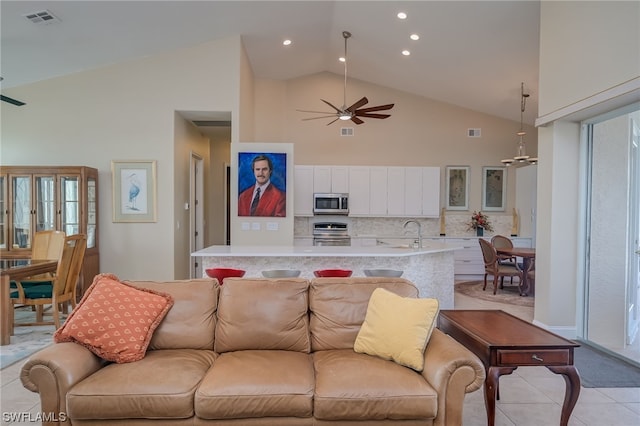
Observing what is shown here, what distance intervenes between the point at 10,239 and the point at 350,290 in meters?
5.00

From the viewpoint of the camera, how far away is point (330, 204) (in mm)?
7078

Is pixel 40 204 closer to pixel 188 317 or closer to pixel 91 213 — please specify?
pixel 91 213

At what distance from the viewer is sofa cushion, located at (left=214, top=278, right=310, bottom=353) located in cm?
234

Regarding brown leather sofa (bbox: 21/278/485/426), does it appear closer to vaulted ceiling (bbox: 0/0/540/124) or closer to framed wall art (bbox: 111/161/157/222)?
framed wall art (bbox: 111/161/157/222)

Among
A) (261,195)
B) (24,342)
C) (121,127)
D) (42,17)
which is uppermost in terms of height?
(42,17)

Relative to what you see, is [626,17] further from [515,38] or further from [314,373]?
[314,373]

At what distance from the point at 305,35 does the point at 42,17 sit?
3445 mm

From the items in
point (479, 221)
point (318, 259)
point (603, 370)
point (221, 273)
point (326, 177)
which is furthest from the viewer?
point (479, 221)

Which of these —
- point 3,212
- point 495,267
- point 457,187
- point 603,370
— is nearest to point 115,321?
point 603,370

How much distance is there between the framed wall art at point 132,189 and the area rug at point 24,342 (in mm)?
1718

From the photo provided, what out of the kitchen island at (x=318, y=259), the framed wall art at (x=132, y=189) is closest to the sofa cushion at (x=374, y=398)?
the kitchen island at (x=318, y=259)

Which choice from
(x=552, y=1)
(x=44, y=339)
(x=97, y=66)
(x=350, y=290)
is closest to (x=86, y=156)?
(x=97, y=66)

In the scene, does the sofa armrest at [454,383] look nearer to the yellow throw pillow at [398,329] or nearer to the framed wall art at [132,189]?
the yellow throw pillow at [398,329]

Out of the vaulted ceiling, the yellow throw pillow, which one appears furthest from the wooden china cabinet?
the yellow throw pillow
